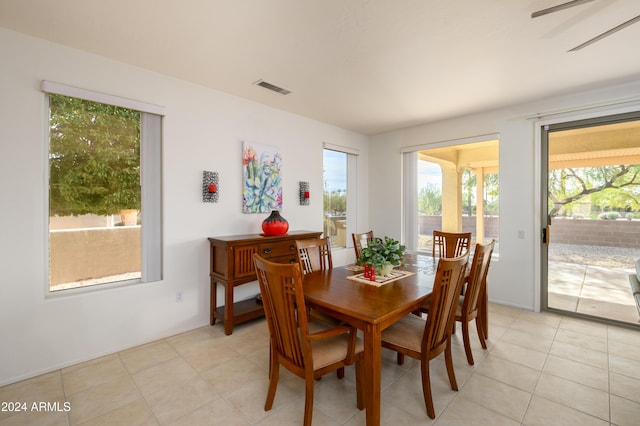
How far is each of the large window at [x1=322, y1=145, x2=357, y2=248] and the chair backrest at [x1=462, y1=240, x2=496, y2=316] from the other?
269cm

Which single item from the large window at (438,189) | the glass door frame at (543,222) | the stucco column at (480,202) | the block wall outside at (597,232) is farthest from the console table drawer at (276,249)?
the block wall outside at (597,232)

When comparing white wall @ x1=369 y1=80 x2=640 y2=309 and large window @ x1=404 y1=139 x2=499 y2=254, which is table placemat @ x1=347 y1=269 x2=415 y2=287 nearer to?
white wall @ x1=369 y1=80 x2=640 y2=309

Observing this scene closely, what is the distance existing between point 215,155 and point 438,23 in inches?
100.0

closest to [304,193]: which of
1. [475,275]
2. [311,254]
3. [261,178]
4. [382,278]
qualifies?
[261,178]

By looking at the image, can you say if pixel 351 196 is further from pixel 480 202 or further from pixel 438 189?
pixel 480 202

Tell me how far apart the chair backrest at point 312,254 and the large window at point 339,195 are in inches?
74.5

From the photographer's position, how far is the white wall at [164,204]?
2.22 metres

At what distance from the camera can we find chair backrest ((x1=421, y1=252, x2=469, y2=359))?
174 cm

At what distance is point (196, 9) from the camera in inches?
77.6

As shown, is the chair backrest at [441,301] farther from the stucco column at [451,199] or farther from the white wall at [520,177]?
the stucco column at [451,199]

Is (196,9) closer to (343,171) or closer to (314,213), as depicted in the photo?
(314,213)

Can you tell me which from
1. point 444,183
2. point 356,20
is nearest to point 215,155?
point 356,20

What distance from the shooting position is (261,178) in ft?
12.3

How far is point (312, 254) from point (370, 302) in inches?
42.1
